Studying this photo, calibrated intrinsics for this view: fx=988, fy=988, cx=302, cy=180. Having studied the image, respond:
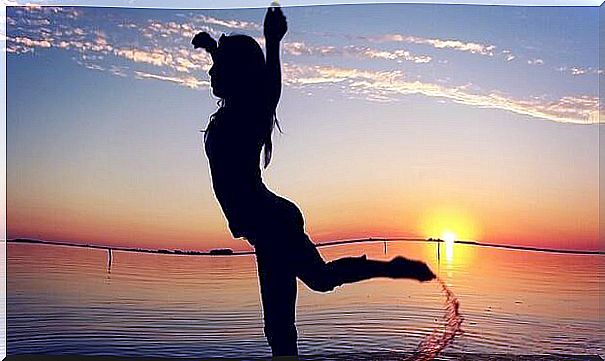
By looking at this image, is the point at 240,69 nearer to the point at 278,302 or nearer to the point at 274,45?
the point at 274,45

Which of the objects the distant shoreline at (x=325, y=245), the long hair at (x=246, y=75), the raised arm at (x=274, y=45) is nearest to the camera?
the long hair at (x=246, y=75)

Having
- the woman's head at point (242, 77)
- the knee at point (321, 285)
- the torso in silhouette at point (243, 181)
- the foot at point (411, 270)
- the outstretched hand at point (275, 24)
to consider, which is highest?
the outstretched hand at point (275, 24)

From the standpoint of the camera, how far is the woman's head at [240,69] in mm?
5320

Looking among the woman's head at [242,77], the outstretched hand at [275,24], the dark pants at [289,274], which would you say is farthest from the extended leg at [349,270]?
the outstretched hand at [275,24]

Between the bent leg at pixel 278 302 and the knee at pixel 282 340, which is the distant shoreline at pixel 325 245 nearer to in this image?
the bent leg at pixel 278 302

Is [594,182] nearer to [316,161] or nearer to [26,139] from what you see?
[316,161]

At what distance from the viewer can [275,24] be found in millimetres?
5539

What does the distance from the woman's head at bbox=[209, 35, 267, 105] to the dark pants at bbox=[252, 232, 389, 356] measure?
797 mm

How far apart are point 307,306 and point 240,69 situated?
4.49 ft

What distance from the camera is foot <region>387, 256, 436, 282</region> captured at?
218 inches

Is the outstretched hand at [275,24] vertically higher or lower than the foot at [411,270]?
higher

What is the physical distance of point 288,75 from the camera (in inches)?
222

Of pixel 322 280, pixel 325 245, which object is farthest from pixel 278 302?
pixel 325 245

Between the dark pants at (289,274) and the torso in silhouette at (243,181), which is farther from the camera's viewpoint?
the dark pants at (289,274)
